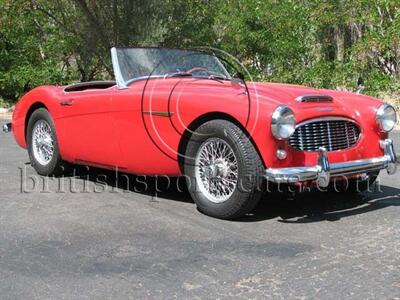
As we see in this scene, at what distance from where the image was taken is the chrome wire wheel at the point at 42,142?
260 inches

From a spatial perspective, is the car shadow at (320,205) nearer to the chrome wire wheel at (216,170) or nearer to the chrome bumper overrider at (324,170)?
the chrome wire wheel at (216,170)

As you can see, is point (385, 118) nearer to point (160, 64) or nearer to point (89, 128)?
point (160, 64)

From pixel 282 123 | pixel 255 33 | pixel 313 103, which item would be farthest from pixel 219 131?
pixel 255 33

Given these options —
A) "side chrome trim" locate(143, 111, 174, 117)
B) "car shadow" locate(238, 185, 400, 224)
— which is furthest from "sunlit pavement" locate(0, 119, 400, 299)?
"side chrome trim" locate(143, 111, 174, 117)

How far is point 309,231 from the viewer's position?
14.8 feet

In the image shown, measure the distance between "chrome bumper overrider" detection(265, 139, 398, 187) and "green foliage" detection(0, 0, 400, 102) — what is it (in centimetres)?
893

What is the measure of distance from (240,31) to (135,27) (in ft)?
8.91

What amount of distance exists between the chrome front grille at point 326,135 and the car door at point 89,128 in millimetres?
1790

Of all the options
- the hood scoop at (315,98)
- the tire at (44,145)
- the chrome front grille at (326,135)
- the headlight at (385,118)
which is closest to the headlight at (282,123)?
the chrome front grille at (326,135)

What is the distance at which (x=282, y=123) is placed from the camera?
4.47m

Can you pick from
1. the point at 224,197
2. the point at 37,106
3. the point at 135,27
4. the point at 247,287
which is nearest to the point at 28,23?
the point at 135,27

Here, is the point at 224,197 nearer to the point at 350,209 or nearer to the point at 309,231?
the point at 309,231

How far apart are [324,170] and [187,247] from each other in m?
1.22

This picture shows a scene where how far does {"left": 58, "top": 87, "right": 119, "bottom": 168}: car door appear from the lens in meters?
5.66
